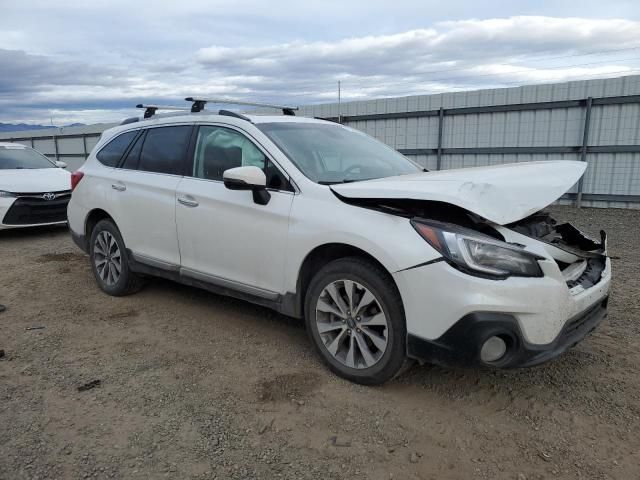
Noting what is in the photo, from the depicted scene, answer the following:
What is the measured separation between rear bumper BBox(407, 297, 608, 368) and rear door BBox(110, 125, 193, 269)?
7.81ft

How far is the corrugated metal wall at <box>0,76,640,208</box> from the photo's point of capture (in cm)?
1012

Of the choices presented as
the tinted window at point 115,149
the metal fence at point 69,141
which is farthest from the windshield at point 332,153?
the metal fence at point 69,141

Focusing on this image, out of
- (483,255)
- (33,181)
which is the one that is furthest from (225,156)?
(33,181)

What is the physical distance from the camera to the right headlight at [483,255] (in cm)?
268

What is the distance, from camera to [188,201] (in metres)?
4.09

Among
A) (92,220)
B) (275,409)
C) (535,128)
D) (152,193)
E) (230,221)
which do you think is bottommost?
(275,409)

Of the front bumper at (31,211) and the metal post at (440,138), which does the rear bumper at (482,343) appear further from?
the metal post at (440,138)

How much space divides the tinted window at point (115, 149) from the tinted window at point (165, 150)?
330 millimetres

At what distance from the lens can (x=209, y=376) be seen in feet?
11.1

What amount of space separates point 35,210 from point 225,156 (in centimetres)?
594

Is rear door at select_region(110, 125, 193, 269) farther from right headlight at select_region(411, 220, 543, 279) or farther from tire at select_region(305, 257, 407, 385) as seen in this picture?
right headlight at select_region(411, 220, 543, 279)

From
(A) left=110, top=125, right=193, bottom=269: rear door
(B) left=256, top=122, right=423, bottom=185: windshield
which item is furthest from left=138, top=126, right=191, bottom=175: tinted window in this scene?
(B) left=256, top=122, right=423, bottom=185: windshield

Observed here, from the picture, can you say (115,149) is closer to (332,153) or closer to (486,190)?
(332,153)

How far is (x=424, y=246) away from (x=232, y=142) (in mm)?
1901
